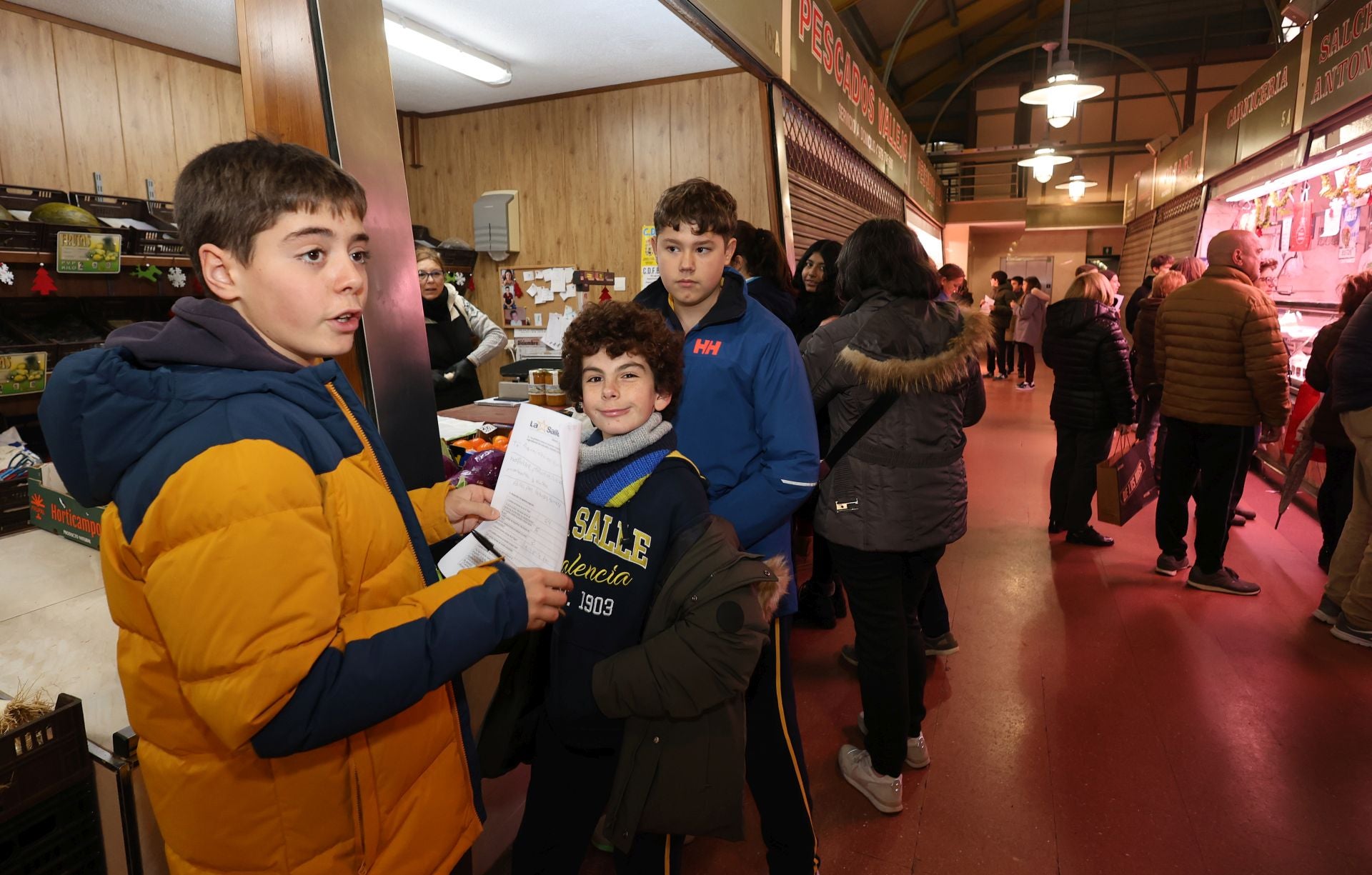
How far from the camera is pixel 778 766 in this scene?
5.92 ft

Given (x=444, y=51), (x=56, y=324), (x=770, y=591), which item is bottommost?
(x=770, y=591)

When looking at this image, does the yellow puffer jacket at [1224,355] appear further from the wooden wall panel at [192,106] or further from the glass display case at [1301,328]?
the wooden wall panel at [192,106]

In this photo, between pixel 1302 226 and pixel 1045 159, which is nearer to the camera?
pixel 1302 226

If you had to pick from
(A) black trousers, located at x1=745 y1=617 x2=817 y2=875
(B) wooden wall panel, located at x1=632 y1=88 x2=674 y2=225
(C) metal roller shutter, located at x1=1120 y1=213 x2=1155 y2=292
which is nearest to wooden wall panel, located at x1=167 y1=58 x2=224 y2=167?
(B) wooden wall panel, located at x1=632 y1=88 x2=674 y2=225

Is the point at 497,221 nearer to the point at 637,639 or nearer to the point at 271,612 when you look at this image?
the point at 637,639

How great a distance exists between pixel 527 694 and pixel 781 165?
385 cm

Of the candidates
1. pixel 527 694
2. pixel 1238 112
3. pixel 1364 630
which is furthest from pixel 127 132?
pixel 1238 112

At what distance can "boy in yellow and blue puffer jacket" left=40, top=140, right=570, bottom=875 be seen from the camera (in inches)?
32.9

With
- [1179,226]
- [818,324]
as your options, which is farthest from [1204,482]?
[1179,226]

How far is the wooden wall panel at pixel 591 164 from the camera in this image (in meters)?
4.61

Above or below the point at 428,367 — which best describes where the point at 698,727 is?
below

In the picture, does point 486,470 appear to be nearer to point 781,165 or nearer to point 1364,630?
point 781,165

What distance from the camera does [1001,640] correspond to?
3.49 m

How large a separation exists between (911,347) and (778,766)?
1192mm
